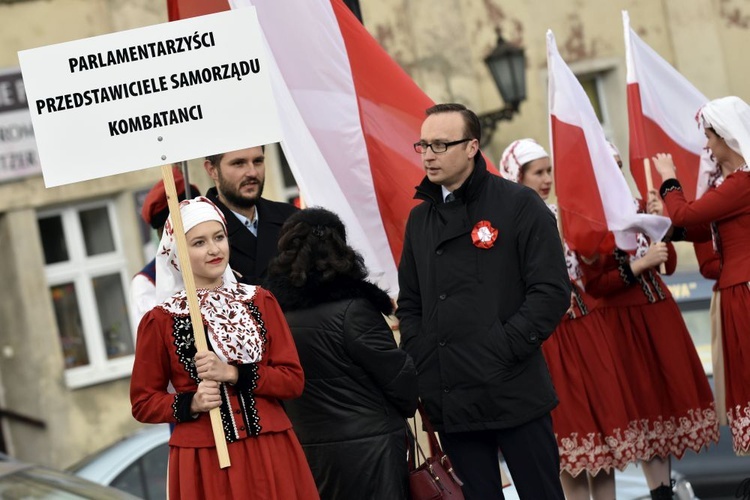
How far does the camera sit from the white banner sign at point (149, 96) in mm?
5406

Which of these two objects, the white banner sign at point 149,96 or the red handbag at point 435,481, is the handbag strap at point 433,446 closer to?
the red handbag at point 435,481

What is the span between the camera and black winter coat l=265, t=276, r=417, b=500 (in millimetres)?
5773

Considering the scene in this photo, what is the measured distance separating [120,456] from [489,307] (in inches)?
174

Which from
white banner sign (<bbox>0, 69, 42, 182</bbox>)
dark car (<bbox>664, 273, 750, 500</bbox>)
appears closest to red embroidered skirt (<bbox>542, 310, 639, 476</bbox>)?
dark car (<bbox>664, 273, 750, 500</bbox>)

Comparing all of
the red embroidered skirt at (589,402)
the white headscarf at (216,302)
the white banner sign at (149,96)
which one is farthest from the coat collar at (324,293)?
the red embroidered skirt at (589,402)

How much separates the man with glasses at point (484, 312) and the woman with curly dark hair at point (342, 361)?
0.83 feet

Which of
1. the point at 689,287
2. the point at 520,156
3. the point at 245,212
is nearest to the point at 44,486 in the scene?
the point at 245,212

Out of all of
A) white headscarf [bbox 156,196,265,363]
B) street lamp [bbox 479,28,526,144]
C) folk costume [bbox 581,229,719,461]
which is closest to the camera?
white headscarf [bbox 156,196,265,363]

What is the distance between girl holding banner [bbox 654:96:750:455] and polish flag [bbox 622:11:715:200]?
0.50m

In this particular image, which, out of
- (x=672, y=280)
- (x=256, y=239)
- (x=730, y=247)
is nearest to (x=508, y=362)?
(x=256, y=239)

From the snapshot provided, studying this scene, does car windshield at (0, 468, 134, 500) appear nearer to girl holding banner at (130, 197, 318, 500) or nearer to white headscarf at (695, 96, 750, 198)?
girl holding banner at (130, 197, 318, 500)

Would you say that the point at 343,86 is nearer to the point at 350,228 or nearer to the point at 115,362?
the point at 350,228

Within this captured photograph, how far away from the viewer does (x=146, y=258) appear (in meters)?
16.6

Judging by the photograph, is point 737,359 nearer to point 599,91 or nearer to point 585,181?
point 585,181
